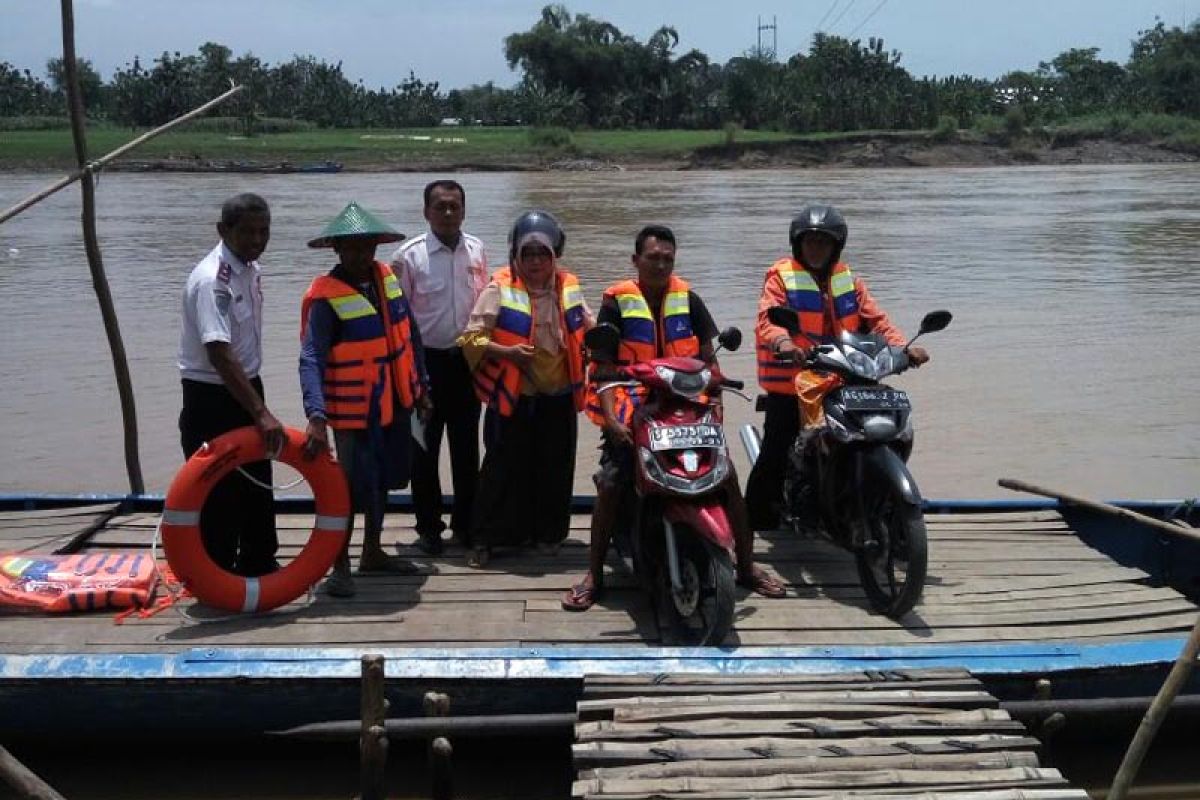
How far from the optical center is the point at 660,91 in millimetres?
74188

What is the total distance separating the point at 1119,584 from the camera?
4.96 metres

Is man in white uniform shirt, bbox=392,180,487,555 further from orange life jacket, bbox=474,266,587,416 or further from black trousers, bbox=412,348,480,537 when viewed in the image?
orange life jacket, bbox=474,266,587,416

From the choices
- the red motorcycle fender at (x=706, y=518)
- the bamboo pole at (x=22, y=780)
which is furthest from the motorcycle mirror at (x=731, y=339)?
the bamboo pole at (x=22, y=780)

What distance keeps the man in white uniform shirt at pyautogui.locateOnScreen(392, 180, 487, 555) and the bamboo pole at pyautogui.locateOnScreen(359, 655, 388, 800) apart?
4.91ft

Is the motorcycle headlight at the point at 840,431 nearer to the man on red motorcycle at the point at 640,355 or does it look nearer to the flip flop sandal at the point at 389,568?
the man on red motorcycle at the point at 640,355

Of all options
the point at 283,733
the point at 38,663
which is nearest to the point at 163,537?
the point at 38,663

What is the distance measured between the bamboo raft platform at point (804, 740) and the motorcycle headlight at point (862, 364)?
1.18 meters

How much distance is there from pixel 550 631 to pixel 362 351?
1146 mm

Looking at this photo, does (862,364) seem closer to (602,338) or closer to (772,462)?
(772,462)

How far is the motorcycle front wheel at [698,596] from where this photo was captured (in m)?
4.18

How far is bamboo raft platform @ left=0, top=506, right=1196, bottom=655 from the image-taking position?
445 centimetres

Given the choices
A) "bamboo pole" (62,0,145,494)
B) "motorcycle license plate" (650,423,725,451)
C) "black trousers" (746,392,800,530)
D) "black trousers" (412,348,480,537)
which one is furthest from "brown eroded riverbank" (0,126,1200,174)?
"motorcycle license plate" (650,423,725,451)

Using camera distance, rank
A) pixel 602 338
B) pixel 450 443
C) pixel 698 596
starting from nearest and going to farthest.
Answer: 1. pixel 698 596
2. pixel 602 338
3. pixel 450 443

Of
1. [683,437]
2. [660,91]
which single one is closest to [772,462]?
[683,437]
